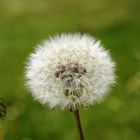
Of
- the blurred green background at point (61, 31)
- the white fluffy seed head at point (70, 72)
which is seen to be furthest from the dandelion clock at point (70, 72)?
the blurred green background at point (61, 31)

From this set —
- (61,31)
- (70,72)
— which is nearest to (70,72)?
(70,72)

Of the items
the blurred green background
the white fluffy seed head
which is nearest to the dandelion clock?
the white fluffy seed head

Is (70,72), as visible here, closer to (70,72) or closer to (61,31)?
(70,72)

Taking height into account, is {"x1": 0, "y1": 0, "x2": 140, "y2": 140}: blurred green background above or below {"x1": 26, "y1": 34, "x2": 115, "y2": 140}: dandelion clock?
above

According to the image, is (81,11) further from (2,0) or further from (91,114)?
(91,114)

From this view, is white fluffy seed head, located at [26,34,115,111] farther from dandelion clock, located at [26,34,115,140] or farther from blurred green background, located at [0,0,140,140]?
blurred green background, located at [0,0,140,140]

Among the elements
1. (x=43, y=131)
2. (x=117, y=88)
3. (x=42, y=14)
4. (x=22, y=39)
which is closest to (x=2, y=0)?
(x=42, y=14)
